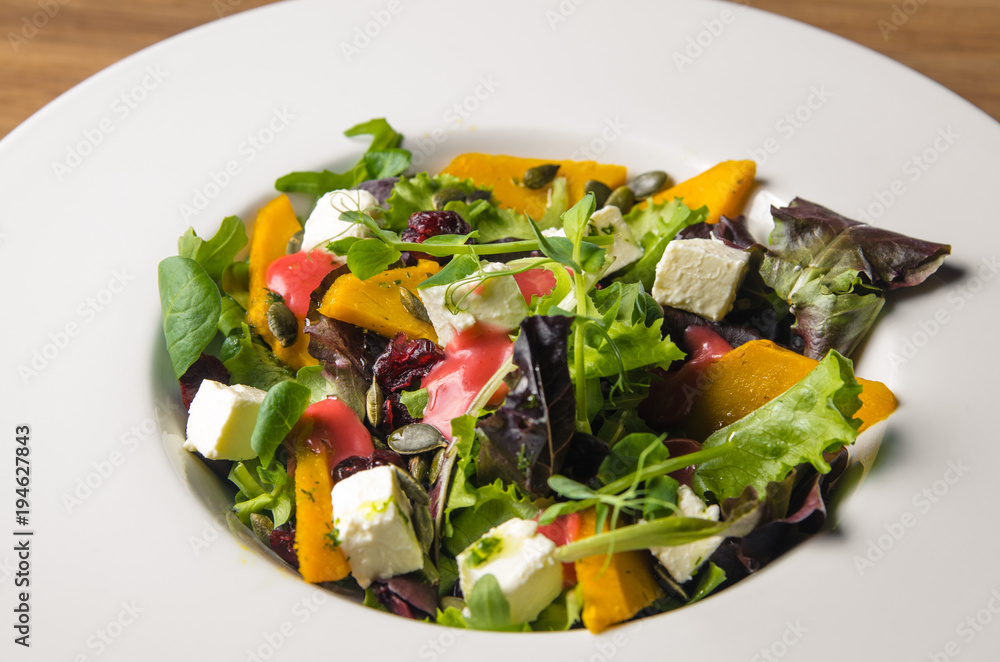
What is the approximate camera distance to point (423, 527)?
201 cm

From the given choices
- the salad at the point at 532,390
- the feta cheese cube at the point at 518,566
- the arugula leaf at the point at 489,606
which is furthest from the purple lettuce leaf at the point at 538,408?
the arugula leaf at the point at 489,606

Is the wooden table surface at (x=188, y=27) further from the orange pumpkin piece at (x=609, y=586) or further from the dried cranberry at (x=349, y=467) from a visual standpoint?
the orange pumpkin piece at (x=609, y=586)

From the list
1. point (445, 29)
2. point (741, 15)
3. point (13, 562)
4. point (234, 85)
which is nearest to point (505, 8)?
point (445, 29)

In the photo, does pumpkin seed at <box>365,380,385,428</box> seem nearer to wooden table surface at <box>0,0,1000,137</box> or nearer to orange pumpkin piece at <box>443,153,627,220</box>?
orange pumpkin piece at <box>443,153,627,220</box>

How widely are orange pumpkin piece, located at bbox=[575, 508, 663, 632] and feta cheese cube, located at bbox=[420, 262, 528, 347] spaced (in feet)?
1.95

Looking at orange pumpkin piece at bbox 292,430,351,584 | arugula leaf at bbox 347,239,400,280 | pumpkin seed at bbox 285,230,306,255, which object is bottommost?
orange pumpkin piece at bbox 292,430,351,584

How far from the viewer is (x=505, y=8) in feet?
10.4

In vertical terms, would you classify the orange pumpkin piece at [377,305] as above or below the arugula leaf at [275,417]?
above

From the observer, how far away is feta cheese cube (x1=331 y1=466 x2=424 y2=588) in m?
1.85

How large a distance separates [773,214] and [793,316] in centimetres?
34

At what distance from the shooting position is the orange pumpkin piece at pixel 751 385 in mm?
2080

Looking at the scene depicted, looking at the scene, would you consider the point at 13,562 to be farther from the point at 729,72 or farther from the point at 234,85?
the point at 729,72

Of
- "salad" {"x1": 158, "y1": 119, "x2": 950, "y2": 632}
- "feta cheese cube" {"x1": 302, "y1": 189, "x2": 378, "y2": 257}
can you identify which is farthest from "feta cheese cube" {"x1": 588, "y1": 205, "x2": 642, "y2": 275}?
"feta cheese cube" {"x1": 302, "y1": 189, "x2": 378, "y2": 257}

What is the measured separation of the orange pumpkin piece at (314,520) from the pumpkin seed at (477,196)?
1120 mm
